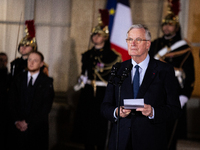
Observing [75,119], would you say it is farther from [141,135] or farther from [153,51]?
[141,135]

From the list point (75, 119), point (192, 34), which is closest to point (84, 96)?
point (75, 119)

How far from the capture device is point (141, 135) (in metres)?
2.33

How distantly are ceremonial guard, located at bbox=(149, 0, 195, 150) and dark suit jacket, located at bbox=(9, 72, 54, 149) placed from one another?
189 centimetres

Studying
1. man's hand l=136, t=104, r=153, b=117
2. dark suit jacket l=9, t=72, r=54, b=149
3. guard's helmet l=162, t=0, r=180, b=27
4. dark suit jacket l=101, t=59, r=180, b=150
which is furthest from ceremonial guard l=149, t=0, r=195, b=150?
man's hand l=136, t=104, r=153, b=117

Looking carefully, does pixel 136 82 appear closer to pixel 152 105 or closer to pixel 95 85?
pixel 152 105

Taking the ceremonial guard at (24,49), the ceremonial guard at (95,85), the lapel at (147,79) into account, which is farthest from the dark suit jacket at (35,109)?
the lapel at (147,79)

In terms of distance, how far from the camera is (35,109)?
3.92 meters

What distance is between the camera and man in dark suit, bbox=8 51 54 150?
153 inches

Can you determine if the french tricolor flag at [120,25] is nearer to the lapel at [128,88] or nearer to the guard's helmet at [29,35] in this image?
the guard's helmet at [29,35]

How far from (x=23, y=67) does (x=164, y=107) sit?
8.11 ft

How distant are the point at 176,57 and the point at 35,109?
2.36 meters

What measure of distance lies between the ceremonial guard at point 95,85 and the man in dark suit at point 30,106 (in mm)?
1208

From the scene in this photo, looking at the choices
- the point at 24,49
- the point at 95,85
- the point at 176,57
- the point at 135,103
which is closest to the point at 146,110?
the point at 135,103

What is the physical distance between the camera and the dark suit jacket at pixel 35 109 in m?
3.89
